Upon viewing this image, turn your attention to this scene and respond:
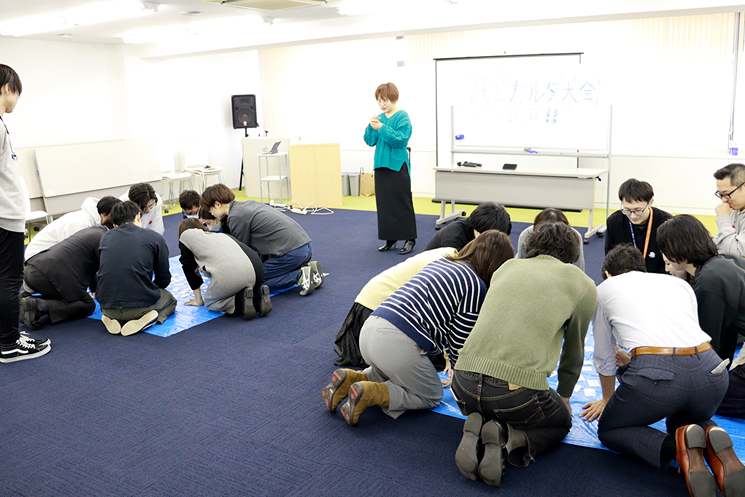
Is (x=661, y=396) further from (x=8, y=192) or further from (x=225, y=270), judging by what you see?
(x=8, y=192)

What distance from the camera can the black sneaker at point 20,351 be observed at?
136 inches

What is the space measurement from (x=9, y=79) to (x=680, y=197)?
691 cm

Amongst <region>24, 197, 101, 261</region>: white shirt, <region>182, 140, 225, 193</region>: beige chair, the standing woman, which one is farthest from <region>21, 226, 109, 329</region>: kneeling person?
<region>182, 140, 225, 193</region>: beige chair

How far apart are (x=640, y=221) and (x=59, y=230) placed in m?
3.76

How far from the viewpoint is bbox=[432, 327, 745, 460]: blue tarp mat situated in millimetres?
2404

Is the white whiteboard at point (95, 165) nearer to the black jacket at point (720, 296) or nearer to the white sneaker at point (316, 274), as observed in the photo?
the white sneaker at point (316, 274)

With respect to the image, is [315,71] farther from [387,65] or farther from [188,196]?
[188,196]

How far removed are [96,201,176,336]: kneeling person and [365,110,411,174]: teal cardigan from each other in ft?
8.03

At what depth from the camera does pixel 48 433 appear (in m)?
2.68

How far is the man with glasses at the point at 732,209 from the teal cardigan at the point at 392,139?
297 cm

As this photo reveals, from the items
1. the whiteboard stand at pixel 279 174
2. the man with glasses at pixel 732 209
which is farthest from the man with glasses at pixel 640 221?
the whiteboard stand at pixel 279 174

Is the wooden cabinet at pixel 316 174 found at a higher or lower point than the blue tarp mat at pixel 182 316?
higher

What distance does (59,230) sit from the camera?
4230mm

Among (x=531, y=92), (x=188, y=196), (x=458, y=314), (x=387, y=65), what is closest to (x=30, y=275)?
(x=188, y=196)
